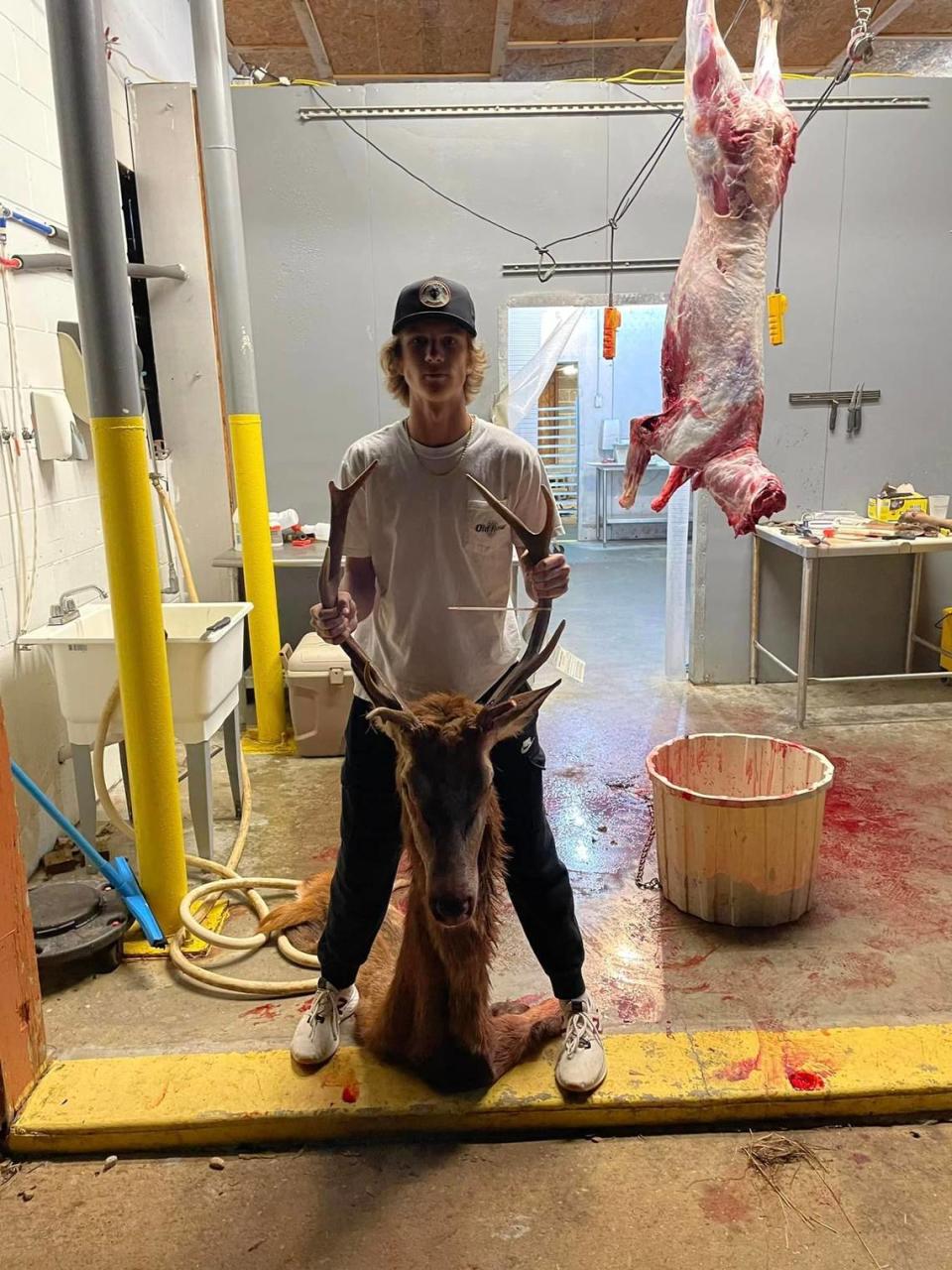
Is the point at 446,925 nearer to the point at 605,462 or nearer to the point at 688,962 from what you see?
the point at 688,962

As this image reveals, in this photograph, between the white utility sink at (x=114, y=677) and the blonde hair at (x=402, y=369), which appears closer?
the blonde hair at (x=402, y=369)

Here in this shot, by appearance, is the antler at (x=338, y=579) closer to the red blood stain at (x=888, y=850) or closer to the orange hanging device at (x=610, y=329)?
the red blood stain at (x=888, y=850)

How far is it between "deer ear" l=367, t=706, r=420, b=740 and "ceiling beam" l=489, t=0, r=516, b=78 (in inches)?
174

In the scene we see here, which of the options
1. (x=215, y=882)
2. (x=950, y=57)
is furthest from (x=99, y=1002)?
(x=950, y=57)

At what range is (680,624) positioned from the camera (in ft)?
17.3

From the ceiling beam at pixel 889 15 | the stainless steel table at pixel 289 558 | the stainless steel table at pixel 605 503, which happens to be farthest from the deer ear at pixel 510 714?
the stainless steel table at pixel 605 503

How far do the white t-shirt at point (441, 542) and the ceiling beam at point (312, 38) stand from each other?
3.91 m

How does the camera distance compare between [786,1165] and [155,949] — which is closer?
[786,1165]

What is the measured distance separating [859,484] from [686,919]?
3328mm

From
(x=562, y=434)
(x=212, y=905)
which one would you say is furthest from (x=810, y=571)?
(x=562, y=434)

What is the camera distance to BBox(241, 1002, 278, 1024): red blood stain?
7.63 feet

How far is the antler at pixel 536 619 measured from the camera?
1789 millimetres

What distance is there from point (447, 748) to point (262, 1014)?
Result: 3.78ft

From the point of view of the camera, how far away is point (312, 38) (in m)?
4.88
